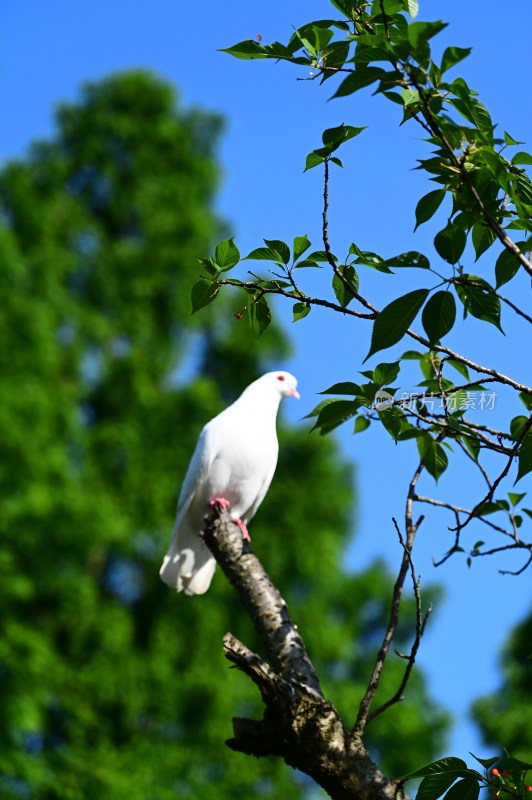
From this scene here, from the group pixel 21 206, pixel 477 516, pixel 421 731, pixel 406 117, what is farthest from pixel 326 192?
pixel 21 206

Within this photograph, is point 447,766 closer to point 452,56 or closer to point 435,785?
A: point 435,785

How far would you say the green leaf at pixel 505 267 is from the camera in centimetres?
163

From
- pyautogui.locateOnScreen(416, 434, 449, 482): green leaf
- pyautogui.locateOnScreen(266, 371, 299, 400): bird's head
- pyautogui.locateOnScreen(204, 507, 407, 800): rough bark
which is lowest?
pyautogui.locateOnScreen(204, 507, 407, 800): rough bark

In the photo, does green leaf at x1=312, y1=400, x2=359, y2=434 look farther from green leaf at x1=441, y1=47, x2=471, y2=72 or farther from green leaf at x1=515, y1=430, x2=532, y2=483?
green leaf at x1=441, y1=47, x2=471, y2=72

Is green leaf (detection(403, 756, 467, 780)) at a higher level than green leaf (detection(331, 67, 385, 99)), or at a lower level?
lower

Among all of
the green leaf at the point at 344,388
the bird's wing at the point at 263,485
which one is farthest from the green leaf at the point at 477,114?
the bird's wing at the point at 263,485

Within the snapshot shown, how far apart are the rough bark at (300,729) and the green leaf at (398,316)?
2.81ft

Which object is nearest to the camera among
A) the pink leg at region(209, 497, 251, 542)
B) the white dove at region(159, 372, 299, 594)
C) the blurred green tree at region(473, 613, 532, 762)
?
the pink leg at region(209, 497, 251, 542)

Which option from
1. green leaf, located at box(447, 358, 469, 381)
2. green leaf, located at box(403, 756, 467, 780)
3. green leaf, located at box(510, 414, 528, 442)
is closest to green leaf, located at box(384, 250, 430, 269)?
green leaf, located at box(447, 358, 469, 381)

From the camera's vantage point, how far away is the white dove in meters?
3.93

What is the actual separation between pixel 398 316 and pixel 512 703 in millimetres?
13821

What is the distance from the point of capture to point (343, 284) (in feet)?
5.92

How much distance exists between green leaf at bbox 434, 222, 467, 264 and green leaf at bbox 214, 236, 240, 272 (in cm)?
42

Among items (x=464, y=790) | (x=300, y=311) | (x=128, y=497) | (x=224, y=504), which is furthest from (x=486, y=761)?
(x=128, y=497)
